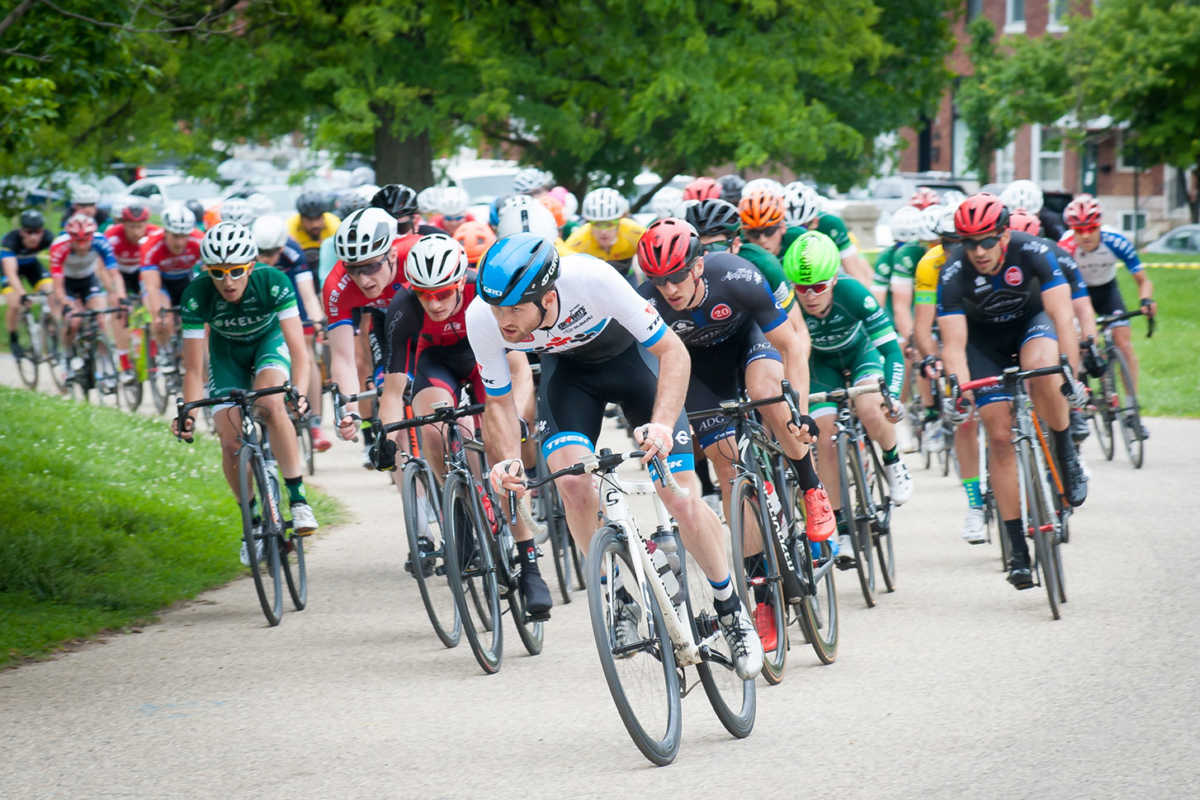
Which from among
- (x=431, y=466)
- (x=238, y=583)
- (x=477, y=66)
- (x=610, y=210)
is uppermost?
(x=477, y=66)

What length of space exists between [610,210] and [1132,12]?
26604mm

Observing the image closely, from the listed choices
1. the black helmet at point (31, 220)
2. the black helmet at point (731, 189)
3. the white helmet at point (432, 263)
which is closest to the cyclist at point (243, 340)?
the white helmet at point (432, 263)

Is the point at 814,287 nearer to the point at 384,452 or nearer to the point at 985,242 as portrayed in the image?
the point at 985,242

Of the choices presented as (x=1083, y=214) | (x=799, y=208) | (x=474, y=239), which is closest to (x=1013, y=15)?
Answer: (x=1083, y=214)

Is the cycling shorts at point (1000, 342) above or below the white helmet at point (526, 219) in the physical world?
below

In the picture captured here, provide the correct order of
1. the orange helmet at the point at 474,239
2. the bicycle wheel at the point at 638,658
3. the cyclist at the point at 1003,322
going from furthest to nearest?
the orange helmet at the point at 474,239 < the cyclist at the point at 1003,322 < the bicycle wheel at the point at 638,658

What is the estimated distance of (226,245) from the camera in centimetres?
923

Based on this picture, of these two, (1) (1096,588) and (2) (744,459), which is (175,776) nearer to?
(2) (744,459)

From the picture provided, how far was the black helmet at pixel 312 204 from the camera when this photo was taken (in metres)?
14.5

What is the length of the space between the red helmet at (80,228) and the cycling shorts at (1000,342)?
12.0 m

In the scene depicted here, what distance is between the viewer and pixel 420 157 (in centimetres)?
2483

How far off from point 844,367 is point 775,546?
282cm

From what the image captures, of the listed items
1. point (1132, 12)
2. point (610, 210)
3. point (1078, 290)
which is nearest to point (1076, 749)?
point (1078, 290)

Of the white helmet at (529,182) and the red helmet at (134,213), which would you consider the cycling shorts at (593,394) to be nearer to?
the white helmet at (529,182)
